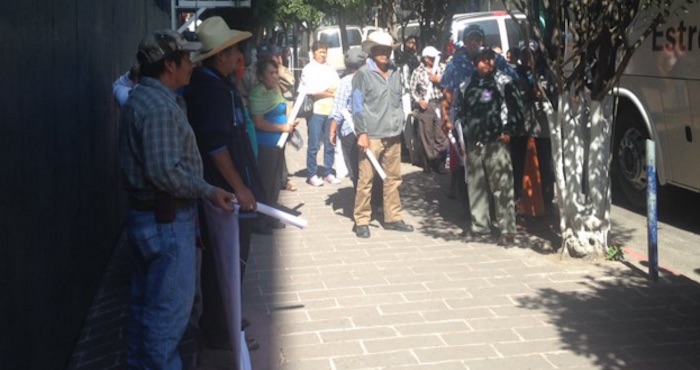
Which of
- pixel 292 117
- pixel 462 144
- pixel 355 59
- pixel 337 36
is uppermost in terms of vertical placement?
pixel 337 36

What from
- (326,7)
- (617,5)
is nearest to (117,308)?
(617,5)

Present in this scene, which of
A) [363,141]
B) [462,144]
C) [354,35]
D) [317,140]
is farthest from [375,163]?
[354,35]

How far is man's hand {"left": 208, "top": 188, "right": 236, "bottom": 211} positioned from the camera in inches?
171

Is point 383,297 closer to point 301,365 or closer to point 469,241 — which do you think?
point 301,365

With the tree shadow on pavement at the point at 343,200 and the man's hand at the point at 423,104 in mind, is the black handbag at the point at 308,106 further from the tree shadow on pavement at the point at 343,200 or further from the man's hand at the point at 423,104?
the man's hand at the point at 423,104

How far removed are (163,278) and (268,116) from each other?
4.66m

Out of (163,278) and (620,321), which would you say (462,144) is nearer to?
(620,321)

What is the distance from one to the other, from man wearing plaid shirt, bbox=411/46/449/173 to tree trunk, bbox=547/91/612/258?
4.80m

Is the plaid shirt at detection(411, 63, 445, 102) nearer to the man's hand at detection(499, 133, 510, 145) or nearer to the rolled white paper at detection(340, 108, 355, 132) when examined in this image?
the rolled white paper at detection(340, 108, 355, 132)

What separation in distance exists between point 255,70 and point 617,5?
3.41m

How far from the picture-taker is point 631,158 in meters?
10.3

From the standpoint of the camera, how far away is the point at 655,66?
9.31 meters

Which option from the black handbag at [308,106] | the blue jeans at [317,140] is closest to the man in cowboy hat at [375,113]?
the blue jeans at [317,140]

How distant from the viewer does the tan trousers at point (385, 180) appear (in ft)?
29.2
